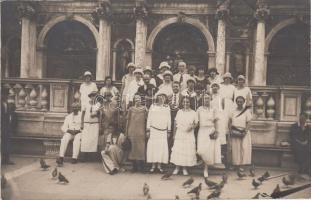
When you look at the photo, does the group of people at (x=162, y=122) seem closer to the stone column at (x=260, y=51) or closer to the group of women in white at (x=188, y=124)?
the group of women in white at (x=188, y=124)

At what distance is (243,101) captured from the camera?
5.29 m

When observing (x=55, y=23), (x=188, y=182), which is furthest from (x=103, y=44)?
(x=188, y=182)

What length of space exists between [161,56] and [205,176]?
3.85 meters

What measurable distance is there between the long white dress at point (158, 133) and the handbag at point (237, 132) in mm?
868

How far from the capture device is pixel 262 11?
741 centimetres

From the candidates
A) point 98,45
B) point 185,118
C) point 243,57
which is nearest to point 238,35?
point 243,57

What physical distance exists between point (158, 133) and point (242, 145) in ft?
3.71

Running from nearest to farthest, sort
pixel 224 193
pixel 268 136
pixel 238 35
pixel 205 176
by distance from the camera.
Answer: pixel 224 193
pixel 205 176
pixel 268 136
pixel 238 35

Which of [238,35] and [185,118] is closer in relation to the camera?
[185,118]

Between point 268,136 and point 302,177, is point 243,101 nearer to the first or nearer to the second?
point 268,136

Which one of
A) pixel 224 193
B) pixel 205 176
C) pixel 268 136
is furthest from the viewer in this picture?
pixel 268 136

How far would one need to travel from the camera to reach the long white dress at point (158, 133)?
5141mm

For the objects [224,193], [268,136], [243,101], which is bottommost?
[224,193]

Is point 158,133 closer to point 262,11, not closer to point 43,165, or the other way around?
point 43,165
